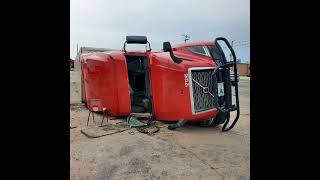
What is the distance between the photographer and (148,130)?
18.2ft

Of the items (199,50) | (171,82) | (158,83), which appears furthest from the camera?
(199,50)

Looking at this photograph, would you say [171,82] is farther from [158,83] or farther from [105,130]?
[105,130]

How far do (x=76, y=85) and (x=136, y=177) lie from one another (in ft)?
25.0

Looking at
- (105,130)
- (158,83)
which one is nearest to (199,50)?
(158,83)

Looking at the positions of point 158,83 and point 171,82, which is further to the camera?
point 158,83

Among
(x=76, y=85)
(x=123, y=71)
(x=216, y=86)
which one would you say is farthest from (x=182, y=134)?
(x=76, y=85)

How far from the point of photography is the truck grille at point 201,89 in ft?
18.6

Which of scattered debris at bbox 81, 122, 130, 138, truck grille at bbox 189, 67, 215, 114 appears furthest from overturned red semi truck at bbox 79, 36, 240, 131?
scattered debris at bbox 81, 122, 130, 138

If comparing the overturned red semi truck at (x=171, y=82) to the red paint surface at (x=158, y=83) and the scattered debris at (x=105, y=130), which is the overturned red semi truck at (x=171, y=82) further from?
the scattered debris at (x=105, y=130)

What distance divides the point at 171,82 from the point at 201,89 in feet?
A: 1.98

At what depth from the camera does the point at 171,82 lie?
19.3ft

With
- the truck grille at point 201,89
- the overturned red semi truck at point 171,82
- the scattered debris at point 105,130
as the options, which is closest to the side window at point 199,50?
the overturned red semi truck at point 171,82
